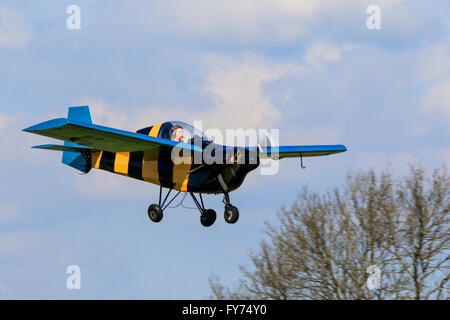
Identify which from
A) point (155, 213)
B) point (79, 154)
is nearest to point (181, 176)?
point (155, 213)

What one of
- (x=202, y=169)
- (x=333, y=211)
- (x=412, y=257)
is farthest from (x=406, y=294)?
(x=202, y=169)

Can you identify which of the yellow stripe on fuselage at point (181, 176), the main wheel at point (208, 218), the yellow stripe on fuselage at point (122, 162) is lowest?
the main wheel at point (208, 218)

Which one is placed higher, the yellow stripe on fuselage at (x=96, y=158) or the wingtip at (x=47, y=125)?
the wingtip at (x=47, y=125)

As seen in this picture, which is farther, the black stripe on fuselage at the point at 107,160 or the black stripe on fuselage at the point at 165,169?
the black stripe on fuselage at the point at 107,160

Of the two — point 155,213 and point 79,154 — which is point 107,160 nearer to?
point 79,154

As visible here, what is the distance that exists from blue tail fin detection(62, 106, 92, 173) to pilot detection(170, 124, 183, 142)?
11.2 ft

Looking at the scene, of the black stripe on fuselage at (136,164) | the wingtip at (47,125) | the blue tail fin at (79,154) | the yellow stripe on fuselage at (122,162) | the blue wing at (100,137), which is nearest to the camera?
the wingtip at (47,125)

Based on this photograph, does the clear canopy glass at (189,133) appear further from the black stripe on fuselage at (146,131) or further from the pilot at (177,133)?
the black stripe on fuselage at (146,131)

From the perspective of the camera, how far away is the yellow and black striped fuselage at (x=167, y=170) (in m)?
21.9

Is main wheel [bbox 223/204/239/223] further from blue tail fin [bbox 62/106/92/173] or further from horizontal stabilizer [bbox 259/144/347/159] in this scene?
blue tail fin [bbox 62/106/92/173]

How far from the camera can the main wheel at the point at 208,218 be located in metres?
23.1

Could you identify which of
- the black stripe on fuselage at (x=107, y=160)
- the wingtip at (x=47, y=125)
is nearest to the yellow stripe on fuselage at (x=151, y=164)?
the black stripe on fuselage at (x=107, y=160)

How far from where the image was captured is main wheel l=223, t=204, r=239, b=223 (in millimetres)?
21766

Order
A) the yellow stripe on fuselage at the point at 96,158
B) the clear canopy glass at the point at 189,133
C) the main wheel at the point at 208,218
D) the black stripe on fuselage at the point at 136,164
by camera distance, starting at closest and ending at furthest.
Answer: the clear canopy glass at the point at 189,133 < the main wheel at the point at 208,218 < the black stripe on fuselage at the point at 136,164 < the yellow stripe on fuselage at the point at 96,158
